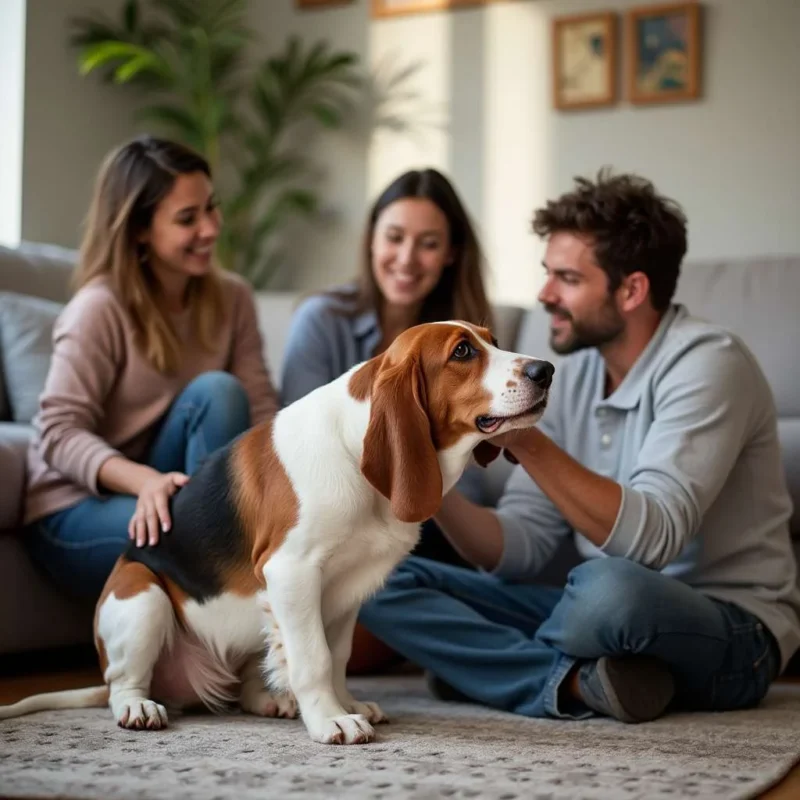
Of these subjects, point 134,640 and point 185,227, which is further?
point 185,227

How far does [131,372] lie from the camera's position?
8.72 ft

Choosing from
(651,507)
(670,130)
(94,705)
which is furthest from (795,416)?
(94,705)

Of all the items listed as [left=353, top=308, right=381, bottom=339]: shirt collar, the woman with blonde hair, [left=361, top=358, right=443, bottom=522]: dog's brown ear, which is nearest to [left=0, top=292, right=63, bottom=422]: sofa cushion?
the woman with blonde hair

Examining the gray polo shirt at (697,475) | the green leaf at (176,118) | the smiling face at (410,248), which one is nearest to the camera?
the gray polo shirt at (697,475)

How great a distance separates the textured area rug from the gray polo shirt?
27cm

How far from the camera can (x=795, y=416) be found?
3334mm

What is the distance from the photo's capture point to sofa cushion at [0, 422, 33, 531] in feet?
8.71

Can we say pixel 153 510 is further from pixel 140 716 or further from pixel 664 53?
pixel 664 53

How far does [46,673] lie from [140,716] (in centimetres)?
94

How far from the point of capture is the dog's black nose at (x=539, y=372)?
1.79 metres

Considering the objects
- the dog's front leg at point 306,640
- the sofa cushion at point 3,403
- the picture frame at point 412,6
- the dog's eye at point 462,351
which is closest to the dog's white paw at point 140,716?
the dog's front leg at point 306,640

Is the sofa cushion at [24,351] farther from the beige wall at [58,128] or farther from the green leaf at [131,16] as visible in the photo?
the green leaf at [131,16]

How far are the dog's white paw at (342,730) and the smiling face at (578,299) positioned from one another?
0.94 metres

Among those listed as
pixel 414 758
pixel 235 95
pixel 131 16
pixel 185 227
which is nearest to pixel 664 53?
pixel 235 95
